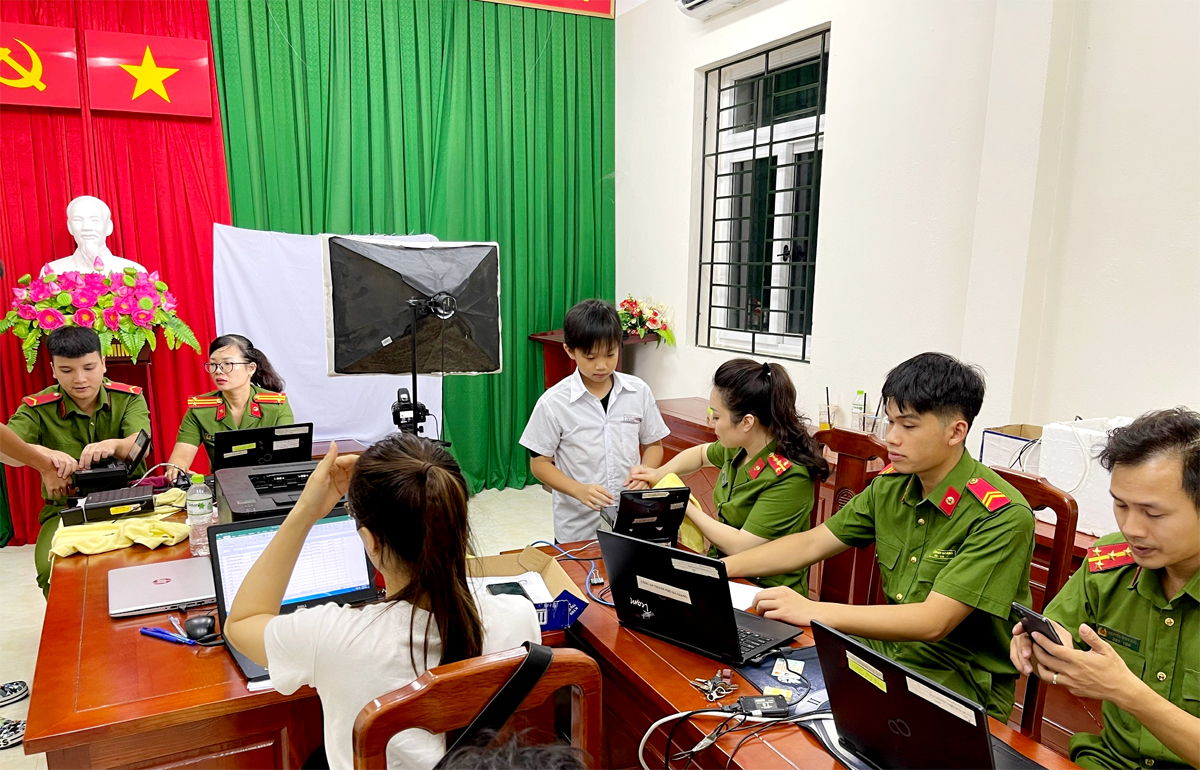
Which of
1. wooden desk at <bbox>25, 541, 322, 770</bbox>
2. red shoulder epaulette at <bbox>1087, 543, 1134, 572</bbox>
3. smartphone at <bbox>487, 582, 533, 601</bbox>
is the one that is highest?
red shoulder epaulette at <bbox>1087, 543, 1134, 572</bbox>

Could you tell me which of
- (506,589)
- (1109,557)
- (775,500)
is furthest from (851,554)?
(506,589)

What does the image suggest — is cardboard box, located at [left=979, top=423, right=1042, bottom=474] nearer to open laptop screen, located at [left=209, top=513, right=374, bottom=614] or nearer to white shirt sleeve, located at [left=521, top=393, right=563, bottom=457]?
white shirt sleeve, located at [left=521, top=393, right=563, bottom=457]

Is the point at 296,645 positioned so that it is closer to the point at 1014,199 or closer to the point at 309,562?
the point at 309,562

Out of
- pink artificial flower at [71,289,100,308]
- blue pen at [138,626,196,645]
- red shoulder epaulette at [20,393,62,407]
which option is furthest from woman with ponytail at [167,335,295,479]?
blue pen at [138,626,196,645]

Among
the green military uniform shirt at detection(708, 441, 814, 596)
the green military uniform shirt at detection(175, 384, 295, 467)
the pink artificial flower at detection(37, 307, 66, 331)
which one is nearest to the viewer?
the green military uniform shirt at detection(708, 441, 814, 596)

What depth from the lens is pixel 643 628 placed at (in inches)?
61.9

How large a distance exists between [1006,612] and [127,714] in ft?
5.27

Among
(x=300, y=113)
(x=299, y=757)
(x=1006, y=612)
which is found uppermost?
(x=300, y=113)

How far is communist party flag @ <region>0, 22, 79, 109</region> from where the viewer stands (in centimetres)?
371

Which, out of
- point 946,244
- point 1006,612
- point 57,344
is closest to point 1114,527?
point 1006,612

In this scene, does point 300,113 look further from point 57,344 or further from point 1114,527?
point 1114,527

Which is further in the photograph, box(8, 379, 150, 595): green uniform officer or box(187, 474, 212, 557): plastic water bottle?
box(8, 379, 150, 595): green uniform officer

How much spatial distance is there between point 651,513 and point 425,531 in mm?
749

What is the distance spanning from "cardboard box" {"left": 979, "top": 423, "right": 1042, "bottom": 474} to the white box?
2.7 inches
